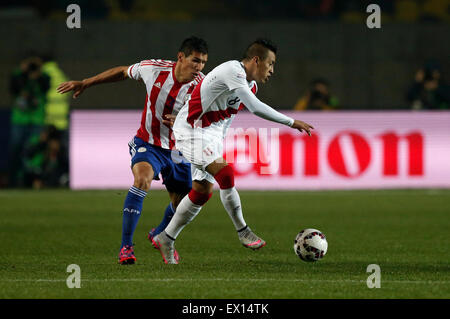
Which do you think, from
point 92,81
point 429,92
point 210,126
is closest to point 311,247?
point 210,126

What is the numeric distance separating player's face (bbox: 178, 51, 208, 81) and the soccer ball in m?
1.56

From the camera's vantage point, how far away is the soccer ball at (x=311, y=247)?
7.47m

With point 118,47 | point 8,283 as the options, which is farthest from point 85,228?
point 118,47

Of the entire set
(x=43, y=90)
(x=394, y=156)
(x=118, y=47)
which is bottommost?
(x=394, y=156)

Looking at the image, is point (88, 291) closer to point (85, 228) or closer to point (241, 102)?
point (241, 102)

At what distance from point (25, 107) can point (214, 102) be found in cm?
895

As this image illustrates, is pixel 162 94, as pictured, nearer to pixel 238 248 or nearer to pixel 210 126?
pixel 210 126

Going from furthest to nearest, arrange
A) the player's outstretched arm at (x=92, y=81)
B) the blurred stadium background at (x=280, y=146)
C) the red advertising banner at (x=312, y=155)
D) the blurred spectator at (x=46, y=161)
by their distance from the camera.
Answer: the blurred spectator at (x=46, y=161)
the red advertising banner at (x=312, y=155)
the player's outstretched arm at (x=92, y=81)
the blurred stadium background at (x=280, y=146)

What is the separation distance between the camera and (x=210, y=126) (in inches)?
302

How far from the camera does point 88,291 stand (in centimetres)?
594

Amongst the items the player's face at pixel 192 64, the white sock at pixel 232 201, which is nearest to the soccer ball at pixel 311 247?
the white sock at pixel 232 201

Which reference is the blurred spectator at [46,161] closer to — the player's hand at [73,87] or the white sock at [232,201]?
the player's hand at [73,87]

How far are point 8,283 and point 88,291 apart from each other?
682mm
